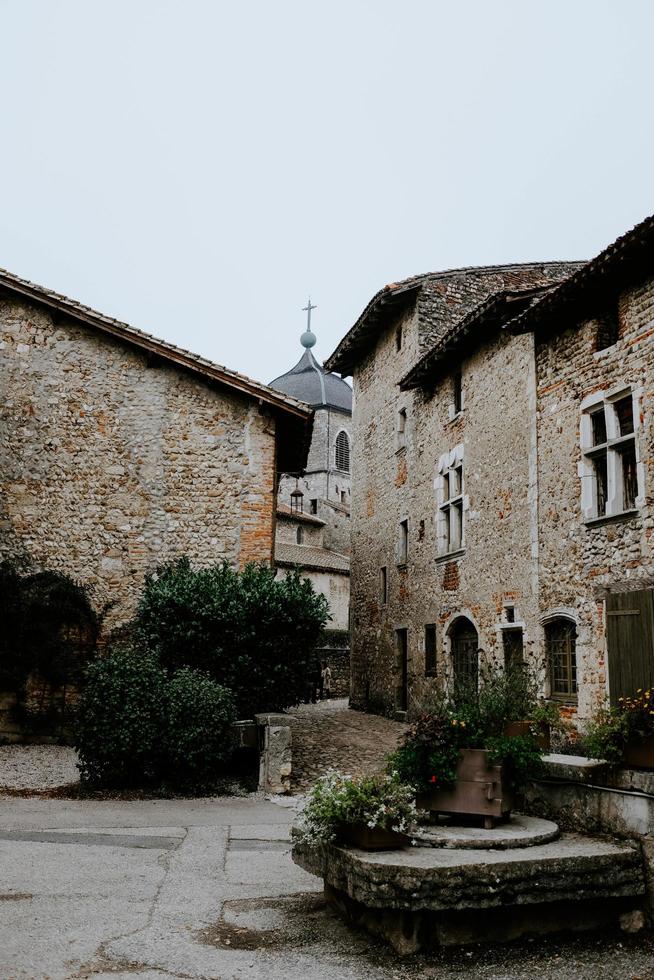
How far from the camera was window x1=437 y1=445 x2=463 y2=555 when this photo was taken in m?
17.4

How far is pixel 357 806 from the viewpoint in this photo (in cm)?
453

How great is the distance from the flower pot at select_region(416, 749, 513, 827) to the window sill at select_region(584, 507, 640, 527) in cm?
718

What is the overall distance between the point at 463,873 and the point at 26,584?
384 inches

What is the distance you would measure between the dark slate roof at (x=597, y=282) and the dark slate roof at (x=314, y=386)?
44.3m

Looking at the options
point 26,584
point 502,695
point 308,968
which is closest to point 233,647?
point 26,584

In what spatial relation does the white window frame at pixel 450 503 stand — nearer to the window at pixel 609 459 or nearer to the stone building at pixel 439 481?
the stone building at pixel 439 481

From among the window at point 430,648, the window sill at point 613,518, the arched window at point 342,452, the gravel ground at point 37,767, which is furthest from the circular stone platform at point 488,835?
the arched window at point 342,452

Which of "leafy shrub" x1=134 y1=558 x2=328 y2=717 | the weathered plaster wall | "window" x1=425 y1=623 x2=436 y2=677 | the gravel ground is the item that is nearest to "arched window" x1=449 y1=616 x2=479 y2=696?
"window" x1=425 y1=623 x2=436 y2=677

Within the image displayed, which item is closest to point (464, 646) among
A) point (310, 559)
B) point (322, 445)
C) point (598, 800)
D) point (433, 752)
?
point (598, 800)

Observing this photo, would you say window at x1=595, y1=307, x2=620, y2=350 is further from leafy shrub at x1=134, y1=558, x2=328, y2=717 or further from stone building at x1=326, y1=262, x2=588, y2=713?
leafy shrub at x1=134, y1=558, x2=328, y2=717

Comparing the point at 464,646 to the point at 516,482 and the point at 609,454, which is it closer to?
the point at 516,482

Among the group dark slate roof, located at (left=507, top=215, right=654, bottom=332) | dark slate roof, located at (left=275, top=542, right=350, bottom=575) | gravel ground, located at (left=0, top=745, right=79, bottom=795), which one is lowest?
gravel ground, located at (left=0, top=745, right=79, bottom=795)

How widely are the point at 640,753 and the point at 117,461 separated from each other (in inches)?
392

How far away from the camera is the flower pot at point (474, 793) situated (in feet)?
15.9
